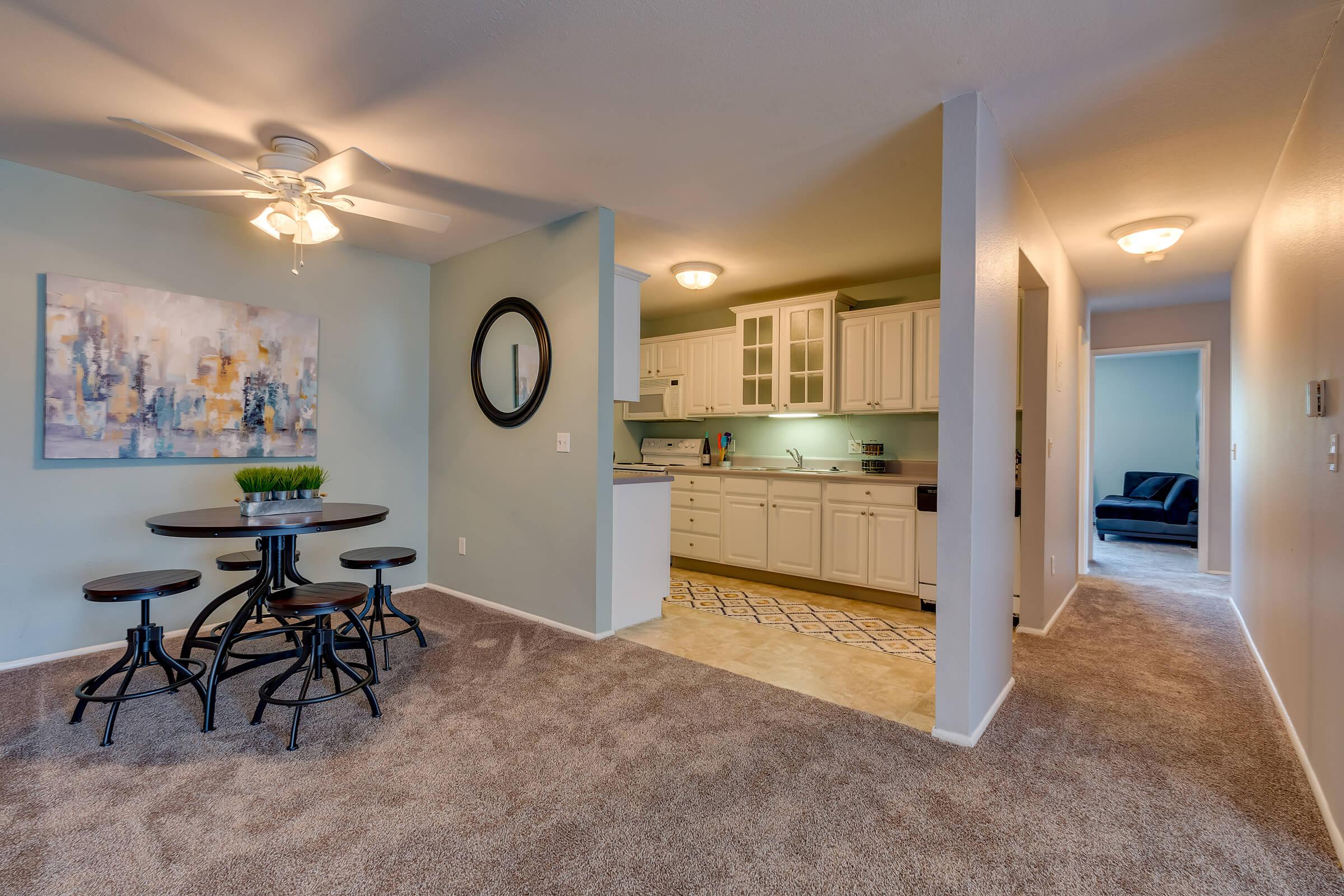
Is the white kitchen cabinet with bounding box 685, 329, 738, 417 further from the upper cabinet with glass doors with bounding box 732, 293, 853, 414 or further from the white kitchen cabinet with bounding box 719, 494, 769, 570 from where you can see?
the white kitchen cabinet with bounding box 719, 494, 769, 570

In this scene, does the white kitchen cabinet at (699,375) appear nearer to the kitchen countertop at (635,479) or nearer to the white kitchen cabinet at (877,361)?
the white kitchen cabinet at (877,361)

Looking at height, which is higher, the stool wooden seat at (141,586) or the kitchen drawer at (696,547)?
the stool wooden seat at (141,586)

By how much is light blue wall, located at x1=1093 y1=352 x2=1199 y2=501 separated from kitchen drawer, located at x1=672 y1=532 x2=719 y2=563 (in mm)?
5916

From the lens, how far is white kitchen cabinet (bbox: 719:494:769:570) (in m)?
4.89

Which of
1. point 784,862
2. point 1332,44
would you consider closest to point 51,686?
point 784,862

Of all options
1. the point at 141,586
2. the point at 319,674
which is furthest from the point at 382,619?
the point at 141,586

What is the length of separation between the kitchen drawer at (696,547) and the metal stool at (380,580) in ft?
8.01

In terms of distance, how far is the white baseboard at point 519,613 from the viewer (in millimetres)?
3486

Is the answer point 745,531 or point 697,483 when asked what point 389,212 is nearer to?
point 697,483

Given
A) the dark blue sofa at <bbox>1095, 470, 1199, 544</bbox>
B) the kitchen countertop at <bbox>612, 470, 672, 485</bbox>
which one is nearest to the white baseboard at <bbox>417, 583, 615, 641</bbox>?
the kitchen countertop at <bbox>612, 470, 672, 485</bbox>

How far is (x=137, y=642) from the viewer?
7.84ft

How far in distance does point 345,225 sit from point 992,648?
4005 mm

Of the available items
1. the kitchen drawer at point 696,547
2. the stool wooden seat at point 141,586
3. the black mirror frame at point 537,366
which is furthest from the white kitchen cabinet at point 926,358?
the stool wooden seat at point 141,586

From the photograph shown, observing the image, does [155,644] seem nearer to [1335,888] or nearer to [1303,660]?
[1335,888]
